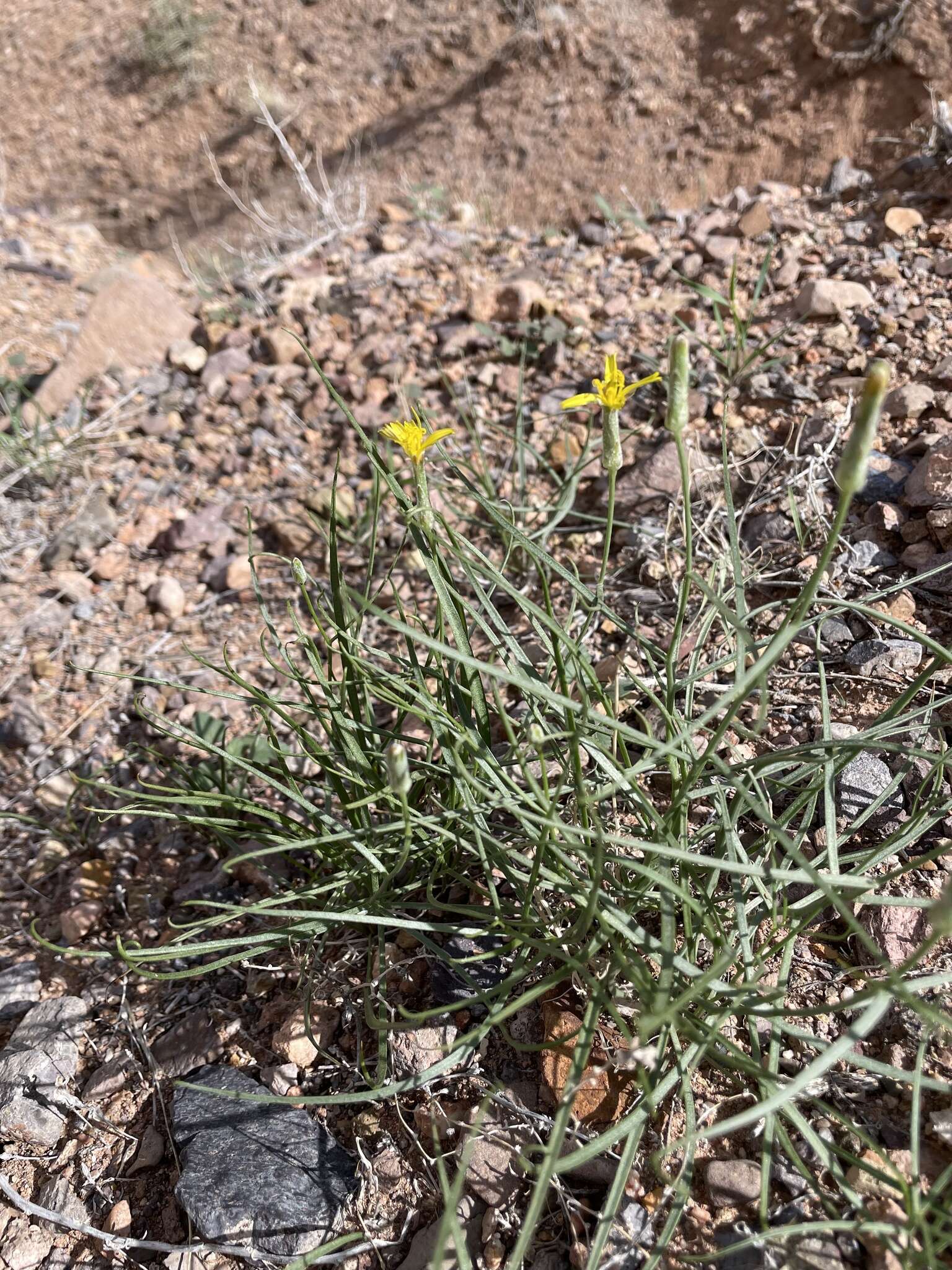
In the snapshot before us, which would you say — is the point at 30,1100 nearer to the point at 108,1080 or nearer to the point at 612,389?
the point at 108,1080

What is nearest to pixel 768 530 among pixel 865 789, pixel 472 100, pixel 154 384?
pixel 865 789

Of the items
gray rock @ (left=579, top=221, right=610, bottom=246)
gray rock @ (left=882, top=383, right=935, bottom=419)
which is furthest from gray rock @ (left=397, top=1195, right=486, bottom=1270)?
gray rock @ (left=579, top=221, right=610, bottom=246)

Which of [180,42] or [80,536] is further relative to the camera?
[180,42]

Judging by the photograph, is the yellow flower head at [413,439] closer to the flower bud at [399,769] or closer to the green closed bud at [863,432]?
the flower bud at [399,769]

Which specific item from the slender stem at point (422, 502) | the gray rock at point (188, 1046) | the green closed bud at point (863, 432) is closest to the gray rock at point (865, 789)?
the green closed bud at point (863, 432)

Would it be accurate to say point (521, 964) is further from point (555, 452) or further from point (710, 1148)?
point (555, 452)

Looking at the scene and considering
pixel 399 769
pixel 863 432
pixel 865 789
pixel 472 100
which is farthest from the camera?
pixel 472 100

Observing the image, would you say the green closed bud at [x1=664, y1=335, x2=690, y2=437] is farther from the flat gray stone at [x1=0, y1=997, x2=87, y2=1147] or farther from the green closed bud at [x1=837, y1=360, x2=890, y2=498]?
the flat gray stone at [x1=0, y1=997, x2=87, y2=1147]

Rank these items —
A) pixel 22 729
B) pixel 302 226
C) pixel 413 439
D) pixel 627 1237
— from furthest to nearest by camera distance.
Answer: pixel 302 226 → pixel 22 729 → pixel 413 439 → pixel 627 1237
